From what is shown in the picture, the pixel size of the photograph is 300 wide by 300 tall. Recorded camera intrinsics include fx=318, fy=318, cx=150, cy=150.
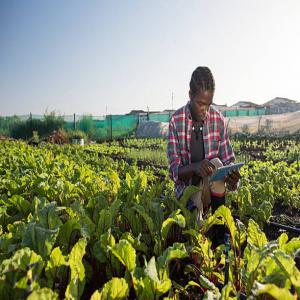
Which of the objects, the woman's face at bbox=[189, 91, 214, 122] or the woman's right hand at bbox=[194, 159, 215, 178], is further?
the woman's face at bbox=[189, 91, 214, 122]

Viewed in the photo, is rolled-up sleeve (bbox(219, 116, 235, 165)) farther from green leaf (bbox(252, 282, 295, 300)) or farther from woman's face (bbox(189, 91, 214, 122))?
green leaf (bbox(252, 282, 295, 300))

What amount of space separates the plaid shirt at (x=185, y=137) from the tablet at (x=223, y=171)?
1.29 ft

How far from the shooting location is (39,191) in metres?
2.63

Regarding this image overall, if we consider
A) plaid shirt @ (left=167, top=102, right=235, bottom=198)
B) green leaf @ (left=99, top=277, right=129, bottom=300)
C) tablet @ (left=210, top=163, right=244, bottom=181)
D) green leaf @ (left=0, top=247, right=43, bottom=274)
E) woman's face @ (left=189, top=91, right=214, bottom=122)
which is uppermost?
woman's face @ (left=189, top=91, right=214, bottom=122)

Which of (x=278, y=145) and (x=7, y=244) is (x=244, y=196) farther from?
(x=278, y=145)

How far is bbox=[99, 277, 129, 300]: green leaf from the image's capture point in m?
1.19

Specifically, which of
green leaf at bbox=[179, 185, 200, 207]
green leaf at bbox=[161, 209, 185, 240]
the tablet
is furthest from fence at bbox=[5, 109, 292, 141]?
green leaf at bbox=[161, 209, 185, 240]

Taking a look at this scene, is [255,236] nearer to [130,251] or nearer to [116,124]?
[130,251]

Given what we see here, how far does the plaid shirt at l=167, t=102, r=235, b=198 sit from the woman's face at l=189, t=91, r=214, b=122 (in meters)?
0.11

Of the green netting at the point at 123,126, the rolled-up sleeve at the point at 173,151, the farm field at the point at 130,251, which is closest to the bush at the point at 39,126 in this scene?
the green netting at the point at 123,126

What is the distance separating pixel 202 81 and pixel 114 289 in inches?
64.0

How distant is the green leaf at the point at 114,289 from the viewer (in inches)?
46.8

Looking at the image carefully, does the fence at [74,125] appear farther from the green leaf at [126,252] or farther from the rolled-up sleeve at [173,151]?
the green leaf at [126,252]

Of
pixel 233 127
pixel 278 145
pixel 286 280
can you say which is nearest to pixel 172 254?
pixel 286 280
